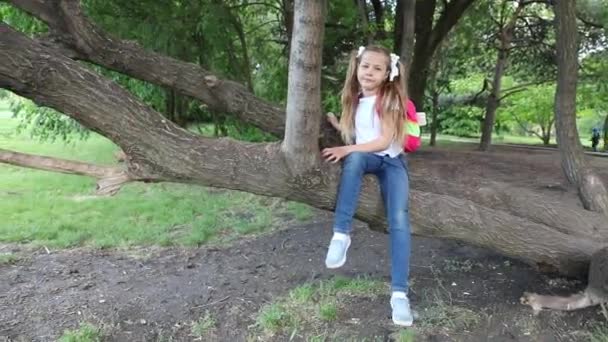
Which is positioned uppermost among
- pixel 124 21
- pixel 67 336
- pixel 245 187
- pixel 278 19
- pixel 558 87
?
pixel 278 19

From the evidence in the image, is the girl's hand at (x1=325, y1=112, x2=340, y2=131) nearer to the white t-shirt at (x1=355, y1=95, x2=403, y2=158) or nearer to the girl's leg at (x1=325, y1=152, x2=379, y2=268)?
the white t-shirt at (x1=355, y1=95, x2=403, y2=158)

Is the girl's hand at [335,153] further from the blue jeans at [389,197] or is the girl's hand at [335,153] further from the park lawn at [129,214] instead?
the park lawn at [129,214]

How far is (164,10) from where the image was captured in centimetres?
658

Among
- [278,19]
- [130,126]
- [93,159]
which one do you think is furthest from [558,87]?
[93,159]

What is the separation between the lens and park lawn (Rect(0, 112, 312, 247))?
A: 6023 millimetres

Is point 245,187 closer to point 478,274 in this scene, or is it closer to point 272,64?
point 478,274

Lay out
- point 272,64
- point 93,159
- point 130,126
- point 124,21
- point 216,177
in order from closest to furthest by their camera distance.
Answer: point 130,126 < point 216,177 < point 124,21 < point 272,64 < point 93,159

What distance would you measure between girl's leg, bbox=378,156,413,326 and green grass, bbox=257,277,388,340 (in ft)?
2.29

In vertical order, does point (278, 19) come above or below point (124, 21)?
above

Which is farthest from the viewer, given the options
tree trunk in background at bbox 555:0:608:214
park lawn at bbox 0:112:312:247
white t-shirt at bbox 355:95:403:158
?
park lawn at bbox 0:112:312:247

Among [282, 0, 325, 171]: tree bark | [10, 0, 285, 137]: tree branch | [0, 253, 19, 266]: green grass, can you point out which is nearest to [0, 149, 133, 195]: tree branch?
[282, 0, 325, 171]: tree bark

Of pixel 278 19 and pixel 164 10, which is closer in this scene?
pixel 164 10

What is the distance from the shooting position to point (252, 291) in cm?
453

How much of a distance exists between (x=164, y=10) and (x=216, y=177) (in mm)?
4201
